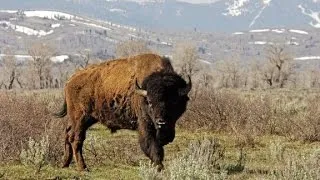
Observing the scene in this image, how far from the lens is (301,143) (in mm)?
20359

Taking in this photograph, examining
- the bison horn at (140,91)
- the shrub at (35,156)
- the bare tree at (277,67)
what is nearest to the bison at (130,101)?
the bison horn at (140,91)

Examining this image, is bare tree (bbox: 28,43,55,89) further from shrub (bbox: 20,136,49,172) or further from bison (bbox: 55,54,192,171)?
shrub (bbox: 20,136,49,172)

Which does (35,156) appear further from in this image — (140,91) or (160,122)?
(160,122)

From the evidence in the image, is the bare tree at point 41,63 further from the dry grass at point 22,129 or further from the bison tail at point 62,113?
the bison tail at point 62,113

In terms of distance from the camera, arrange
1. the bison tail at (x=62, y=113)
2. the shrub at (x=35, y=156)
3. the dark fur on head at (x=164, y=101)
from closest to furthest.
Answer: the dark fur on head at (x=164, y=101) < the shrub at (x=35, y=156) < the bison tail at (x=62, y=113)

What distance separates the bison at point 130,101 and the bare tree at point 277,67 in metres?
108

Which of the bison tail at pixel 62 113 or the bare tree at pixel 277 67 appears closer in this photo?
the bison tail at pixel 62 113

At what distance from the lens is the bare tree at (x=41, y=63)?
128700 mm

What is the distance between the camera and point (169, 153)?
17891mm

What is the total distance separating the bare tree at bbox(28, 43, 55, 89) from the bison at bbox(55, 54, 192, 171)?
10801cm

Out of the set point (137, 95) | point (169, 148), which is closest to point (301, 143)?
point (169, 148)

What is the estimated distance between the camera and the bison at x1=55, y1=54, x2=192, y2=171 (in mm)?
12375

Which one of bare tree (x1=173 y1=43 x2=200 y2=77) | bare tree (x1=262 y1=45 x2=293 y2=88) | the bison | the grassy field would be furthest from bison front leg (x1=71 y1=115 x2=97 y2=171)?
bare tree (x1=173 y1=43 x2=200 y2=77)

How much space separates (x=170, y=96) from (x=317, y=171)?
151 inches
